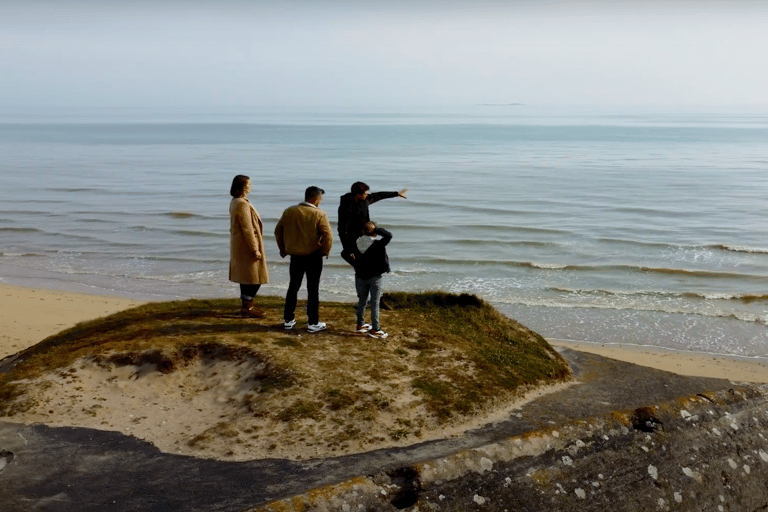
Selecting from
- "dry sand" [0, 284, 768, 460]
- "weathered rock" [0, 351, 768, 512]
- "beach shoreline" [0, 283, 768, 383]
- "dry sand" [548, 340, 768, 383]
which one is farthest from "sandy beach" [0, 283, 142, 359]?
"dry sand" [548, 340, 768, 383]

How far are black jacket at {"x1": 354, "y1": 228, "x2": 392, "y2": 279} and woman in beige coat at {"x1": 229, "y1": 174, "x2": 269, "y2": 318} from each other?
59.8 inches

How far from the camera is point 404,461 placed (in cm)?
600

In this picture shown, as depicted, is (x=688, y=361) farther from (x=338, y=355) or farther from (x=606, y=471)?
(x=606, y=471)

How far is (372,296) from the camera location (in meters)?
9.40

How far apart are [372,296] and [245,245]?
2.08 meters

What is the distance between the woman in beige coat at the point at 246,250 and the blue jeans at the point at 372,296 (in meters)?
1.55

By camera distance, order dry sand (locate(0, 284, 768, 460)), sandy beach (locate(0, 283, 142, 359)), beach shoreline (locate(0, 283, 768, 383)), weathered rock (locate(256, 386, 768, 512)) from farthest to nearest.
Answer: sandy beach (locate(0, 283, 142, 359)) → beach shoreline (locate(0, 283, 768, 383)) → dry sand (locate(0, 284, 768, 460)) → weathered rock (locate(256, 386, 768, 512))

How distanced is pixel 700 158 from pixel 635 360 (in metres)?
67.6

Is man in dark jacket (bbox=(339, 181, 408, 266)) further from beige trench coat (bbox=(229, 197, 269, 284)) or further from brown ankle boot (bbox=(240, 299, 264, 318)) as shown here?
brown ankle boot (bbox=(240, 299, 264, 318))

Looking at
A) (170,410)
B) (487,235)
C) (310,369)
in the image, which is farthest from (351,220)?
(487,235)

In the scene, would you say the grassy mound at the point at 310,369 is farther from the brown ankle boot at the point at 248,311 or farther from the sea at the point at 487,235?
the sea at the point at 487,235

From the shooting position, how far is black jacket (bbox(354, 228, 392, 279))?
9305 mm

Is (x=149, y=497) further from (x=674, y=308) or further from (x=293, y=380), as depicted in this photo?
(x=674, y=308)

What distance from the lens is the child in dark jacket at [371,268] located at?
929cm
